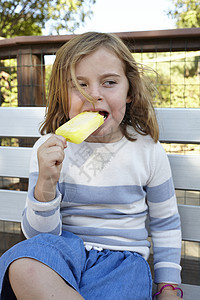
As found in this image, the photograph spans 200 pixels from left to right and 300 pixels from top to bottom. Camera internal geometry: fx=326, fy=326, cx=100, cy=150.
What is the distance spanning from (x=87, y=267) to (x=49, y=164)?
1.44ft

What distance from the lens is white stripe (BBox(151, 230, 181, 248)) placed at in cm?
144

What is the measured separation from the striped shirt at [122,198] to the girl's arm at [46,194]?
136 millimetres

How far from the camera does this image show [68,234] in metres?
1.38

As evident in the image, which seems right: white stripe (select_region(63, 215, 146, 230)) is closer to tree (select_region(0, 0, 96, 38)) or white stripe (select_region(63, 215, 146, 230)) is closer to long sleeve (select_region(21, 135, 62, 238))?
long sleeve (select_region(21, 135, 62, 238))

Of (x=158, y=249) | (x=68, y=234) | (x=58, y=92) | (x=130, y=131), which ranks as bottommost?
(x=158, y=249)

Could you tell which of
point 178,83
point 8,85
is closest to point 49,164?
point 8,85

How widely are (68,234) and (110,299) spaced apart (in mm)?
342

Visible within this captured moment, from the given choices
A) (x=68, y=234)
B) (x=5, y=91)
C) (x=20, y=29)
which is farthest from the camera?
(x=20, y=29)

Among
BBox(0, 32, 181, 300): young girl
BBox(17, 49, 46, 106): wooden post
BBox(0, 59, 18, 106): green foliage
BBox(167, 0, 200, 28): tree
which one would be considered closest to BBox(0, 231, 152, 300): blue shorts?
BBox(0, 32, 181, 300): young girl

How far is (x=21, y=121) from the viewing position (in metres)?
1.79

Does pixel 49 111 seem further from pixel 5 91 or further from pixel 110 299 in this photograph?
pixel 5 91

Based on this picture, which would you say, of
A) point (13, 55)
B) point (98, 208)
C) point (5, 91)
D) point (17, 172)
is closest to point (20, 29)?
point (5, 91)

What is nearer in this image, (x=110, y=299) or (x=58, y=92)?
(x=110, y=299)

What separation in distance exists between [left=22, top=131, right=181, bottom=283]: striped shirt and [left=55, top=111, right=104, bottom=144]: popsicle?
0.23 metres
